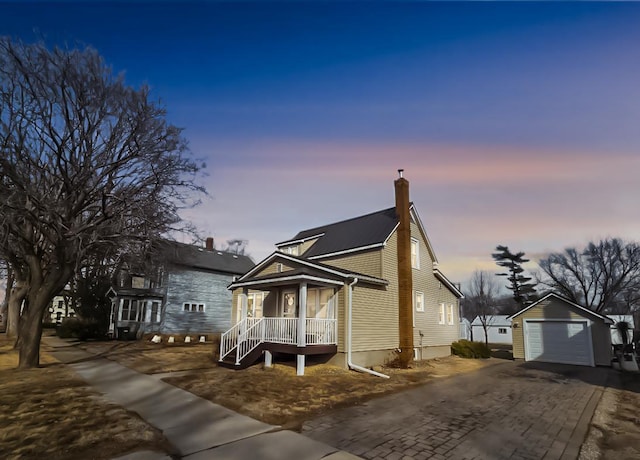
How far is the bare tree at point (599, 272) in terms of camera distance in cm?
3662

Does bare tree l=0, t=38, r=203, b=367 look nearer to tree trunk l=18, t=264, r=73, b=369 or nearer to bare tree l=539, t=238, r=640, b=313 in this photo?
tree trunk l=18, t=264, r=73, b=369

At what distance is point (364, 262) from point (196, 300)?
59.5ft

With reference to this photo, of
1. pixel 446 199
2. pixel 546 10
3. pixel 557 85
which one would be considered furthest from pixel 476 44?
pixel 446 199

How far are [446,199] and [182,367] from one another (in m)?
14.8

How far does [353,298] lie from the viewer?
50.6 ft

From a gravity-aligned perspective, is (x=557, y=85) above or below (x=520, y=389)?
above

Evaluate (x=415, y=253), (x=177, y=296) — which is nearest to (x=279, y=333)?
(x=415, y=253)

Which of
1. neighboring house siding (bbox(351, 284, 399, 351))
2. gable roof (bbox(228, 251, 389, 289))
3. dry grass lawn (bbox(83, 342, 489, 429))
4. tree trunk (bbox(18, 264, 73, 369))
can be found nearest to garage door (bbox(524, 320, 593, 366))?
dry grass lawn (bbox(83, 342, 489, 429))

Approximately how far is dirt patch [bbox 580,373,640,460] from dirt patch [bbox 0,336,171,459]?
770 centimetres

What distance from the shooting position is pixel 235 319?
20438 millimetres

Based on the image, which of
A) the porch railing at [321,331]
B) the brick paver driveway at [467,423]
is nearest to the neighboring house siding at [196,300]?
the porch railing at [321,331]

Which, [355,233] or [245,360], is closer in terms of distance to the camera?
[245,360]

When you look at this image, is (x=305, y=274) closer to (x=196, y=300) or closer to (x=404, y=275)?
(x=404, y=275)

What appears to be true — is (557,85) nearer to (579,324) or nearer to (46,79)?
(579,324)
